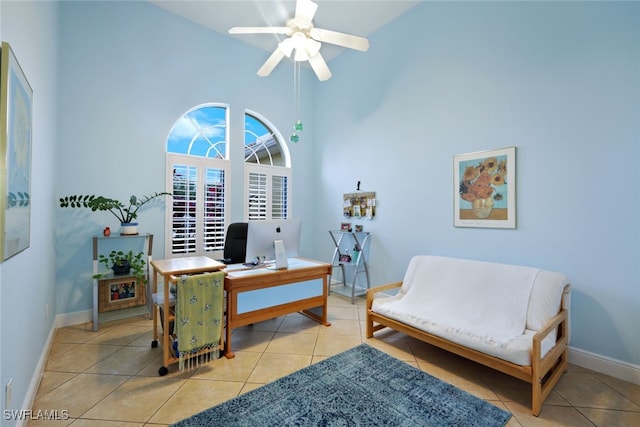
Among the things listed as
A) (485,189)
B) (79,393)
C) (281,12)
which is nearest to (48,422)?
(79,393)

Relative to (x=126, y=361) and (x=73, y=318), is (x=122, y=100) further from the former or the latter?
(x=126, y=361)

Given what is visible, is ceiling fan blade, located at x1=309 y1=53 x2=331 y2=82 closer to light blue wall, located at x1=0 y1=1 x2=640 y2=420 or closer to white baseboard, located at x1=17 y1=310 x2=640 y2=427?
light blue wall, located at x1=0 y1=1 x2=640 y2=420

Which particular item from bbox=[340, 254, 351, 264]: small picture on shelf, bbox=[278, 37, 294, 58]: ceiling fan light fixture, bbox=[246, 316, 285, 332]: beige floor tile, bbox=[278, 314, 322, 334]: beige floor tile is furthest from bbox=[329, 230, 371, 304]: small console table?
bbox=[278, 37, 294, 58]: ceiling fan light fixture

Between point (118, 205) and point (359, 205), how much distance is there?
3051 mm

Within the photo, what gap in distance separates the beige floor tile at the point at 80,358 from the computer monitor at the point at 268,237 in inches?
56.6

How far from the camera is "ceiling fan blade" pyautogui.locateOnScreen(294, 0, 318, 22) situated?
7.14 feet

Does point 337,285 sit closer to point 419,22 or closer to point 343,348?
point 343,348

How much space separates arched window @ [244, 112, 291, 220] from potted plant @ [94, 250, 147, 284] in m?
1.60

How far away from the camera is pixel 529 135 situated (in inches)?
101

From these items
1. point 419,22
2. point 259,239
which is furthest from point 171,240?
point 419,22

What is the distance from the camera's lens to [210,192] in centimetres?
406

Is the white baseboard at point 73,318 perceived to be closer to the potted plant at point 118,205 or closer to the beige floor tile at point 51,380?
the potted plant at point 118,205

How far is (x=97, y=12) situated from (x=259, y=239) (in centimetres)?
328

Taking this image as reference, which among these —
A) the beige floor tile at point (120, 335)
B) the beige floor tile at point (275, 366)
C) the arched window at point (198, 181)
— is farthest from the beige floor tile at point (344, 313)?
the beige floor tile at point (120, 335)
